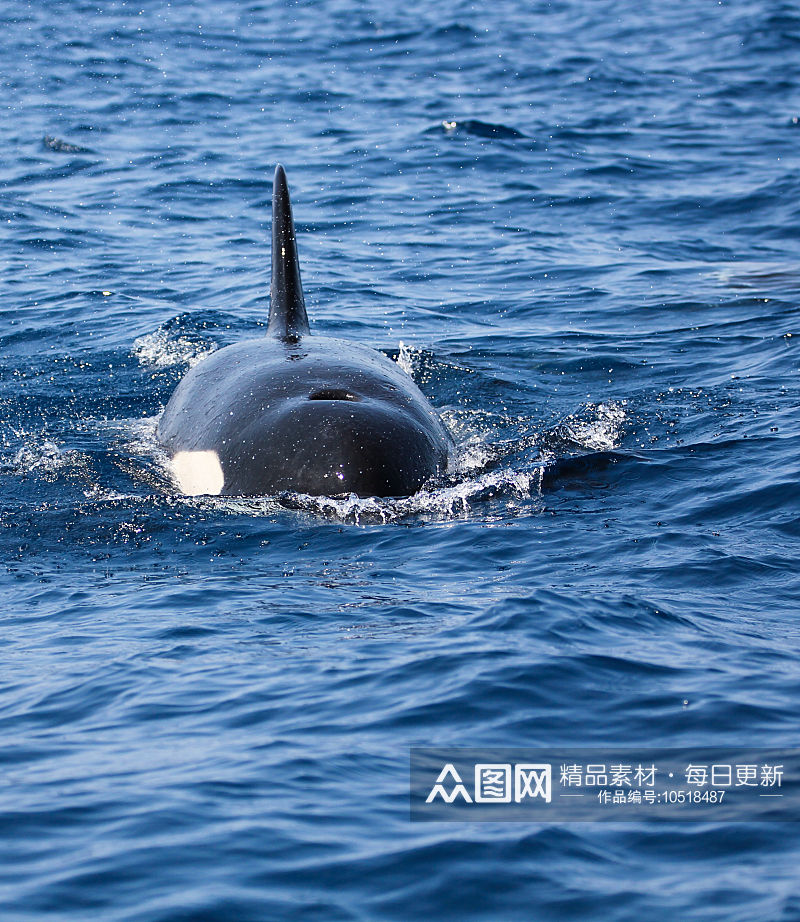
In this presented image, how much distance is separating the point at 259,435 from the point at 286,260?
324 cm

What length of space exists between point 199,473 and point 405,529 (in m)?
A: 2.12

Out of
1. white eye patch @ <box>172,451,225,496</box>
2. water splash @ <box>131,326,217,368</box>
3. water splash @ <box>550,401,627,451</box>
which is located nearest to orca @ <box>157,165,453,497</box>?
white eye patch @ <box>172,451,225,496</box>

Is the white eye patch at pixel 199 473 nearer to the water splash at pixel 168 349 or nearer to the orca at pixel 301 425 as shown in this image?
the orca at pixel 301 425

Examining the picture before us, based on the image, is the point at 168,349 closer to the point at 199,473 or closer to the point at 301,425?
the point at 199,473

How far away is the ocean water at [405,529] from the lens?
568 cm

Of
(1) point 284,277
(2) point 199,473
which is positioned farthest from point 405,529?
(1) point 284,277

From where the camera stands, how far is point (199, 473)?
11117mm

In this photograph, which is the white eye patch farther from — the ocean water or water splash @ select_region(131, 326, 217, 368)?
water splash @ select_region(131, 326, 217, 368)

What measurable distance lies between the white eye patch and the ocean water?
217mm

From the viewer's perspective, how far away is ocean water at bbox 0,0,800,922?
568 centimetres

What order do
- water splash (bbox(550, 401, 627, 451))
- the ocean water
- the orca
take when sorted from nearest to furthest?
the ocean water
the orca
water splash (bbox(550, 401, 627, 451))

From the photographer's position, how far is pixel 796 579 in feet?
29.2

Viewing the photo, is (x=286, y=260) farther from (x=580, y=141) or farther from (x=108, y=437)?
(x=580, y=141)

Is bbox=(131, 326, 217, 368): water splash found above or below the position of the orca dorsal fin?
below
